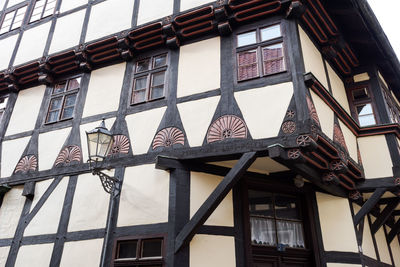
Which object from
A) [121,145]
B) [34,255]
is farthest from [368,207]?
[34,255]

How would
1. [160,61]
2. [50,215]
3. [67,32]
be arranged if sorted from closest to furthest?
1. [50,215]
2. [160,61]
3. [67,32]

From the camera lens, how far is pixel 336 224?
23.5 ft

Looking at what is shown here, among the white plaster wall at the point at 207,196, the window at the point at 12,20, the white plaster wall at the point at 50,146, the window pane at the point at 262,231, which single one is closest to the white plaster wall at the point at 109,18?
the white plaster wall at the point at 50,146

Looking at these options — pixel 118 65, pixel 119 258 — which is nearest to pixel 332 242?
pixel 119 258

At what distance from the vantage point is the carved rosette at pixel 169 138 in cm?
676

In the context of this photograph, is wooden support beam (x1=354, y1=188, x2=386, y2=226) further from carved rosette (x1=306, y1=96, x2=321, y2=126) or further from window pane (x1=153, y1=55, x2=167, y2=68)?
window pane (x1=153, y1=55, x2=167, y2=68)

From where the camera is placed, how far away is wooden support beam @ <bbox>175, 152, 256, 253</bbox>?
5.84m

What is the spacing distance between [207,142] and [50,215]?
388 cm

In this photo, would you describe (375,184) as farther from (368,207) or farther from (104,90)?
(104,90)

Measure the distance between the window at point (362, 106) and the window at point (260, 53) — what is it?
3.38 metres

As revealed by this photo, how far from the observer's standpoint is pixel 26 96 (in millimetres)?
9859

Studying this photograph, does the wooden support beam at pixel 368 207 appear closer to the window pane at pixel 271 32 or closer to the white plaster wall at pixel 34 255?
the window pane at pixel 271 32

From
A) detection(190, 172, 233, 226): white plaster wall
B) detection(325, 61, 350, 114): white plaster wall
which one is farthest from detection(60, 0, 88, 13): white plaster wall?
detection(325, 61, 350, 114): white plaster wall

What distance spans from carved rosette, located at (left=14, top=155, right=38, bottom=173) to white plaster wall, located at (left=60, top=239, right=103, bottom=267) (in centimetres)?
244
